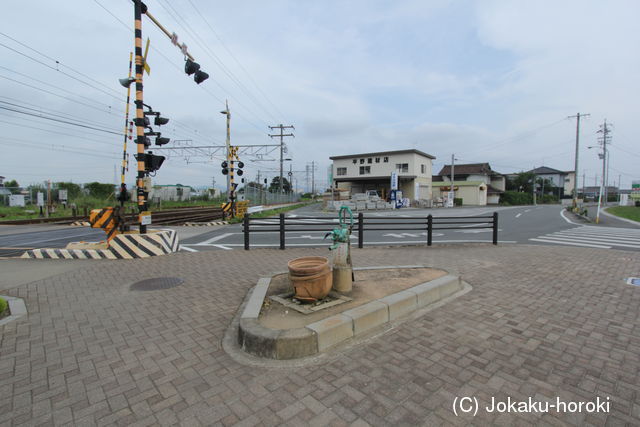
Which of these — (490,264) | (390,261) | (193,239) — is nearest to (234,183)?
(193,239)

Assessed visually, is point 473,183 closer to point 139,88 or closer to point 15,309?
point 139,88

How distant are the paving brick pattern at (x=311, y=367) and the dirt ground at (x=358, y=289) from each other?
0.57 meters

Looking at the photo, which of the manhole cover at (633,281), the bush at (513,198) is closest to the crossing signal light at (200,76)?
the manhole cover at (633,281)

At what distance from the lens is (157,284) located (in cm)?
561

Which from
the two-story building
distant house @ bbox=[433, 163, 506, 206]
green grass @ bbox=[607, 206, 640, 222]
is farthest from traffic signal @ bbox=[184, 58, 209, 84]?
distant house @ bbox=[433, 163, 506, 206]

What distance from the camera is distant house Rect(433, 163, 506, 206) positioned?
5028cm

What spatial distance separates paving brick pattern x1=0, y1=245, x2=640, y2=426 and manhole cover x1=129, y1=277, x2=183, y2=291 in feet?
0.99

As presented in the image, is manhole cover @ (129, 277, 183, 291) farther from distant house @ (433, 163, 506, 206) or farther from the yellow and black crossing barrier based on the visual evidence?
distant house @ (433, 163, 506, 206)

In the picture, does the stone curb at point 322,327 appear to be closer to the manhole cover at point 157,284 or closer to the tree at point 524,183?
the manhole cover at point 157,284

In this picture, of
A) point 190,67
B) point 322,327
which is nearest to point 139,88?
point 190,67

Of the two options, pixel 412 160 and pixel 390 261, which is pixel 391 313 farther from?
pixel 412 160

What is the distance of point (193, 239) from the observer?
12586 millimetres

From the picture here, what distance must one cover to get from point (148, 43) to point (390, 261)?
8127 millimetres

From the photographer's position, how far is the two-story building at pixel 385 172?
46.0 meters
